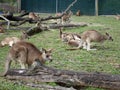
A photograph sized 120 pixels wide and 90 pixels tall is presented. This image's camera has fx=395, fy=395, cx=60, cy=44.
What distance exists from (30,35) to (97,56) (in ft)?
14.8

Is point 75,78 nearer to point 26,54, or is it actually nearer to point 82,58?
point 26,54

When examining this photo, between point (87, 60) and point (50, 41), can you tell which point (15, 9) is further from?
point (87, 60)

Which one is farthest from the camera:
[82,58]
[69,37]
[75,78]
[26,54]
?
[69,37]

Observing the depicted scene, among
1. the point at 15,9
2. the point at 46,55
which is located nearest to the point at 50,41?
the point at 46,55

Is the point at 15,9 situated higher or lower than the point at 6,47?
higher

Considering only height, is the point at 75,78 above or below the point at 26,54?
below

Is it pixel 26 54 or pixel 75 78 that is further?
pixel 26 54

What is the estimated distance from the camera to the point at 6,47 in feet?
35.1

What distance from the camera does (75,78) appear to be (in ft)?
18.5

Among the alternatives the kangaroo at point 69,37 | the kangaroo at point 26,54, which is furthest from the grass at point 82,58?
the kangaroo at point 26,54

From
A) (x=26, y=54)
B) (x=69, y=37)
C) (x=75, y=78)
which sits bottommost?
(x=75, y=78)

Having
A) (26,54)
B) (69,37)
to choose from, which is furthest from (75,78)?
(69,37)

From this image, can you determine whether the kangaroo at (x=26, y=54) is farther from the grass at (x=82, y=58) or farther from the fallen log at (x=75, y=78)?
the fallen log at (x=75, y=78)

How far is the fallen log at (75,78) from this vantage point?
551cm
